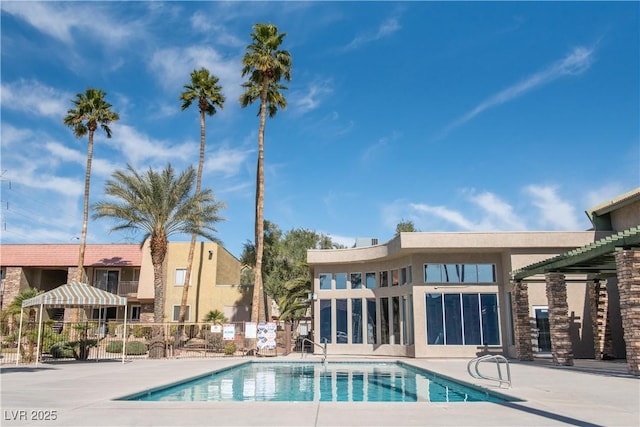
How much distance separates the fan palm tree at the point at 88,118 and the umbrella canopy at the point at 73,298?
42.4 ft

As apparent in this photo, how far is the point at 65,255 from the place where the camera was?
3694cm

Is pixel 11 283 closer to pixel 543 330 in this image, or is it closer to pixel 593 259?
pixel 543 330

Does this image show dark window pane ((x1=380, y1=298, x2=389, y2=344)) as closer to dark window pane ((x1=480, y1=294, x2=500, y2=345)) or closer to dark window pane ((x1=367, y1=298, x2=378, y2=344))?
dark window pane ((x1=367, y1=298, x2=378, y2=344))

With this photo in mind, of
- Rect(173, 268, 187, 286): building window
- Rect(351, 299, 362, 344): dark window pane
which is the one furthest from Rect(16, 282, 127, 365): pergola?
Rect(173, 268, 187, 286): building window

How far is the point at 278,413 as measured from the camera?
298 inches

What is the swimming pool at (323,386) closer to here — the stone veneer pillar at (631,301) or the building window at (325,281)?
the stone veneer pillar at (631,301)

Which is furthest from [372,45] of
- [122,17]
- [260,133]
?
[122,17]

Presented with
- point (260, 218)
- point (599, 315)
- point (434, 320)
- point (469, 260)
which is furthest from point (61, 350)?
point (599, 315)

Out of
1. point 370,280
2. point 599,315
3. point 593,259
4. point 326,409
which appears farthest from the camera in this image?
point 370,280

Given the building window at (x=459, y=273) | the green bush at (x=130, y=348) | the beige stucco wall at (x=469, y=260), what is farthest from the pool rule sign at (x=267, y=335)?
the building window at (x=459, y=273)

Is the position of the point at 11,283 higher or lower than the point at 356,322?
Result: higher

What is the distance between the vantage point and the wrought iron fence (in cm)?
1969

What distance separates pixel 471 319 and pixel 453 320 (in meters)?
0.79

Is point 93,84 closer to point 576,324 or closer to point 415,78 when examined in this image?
point 415,78
